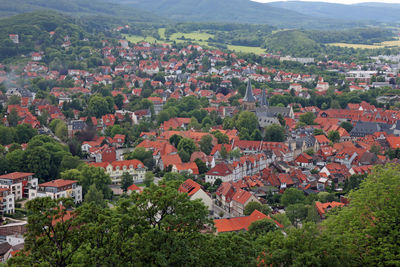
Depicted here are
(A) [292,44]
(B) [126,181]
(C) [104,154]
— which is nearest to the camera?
(B) [126,181]

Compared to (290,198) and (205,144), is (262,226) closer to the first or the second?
(290,198)

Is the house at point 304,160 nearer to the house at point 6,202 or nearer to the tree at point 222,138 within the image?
the tree at point 222,138

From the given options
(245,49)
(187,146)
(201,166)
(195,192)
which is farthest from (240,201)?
(245,49)

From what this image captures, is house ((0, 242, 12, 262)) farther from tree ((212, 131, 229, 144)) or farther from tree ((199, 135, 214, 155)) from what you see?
tree ((212, 131, 229, 144))

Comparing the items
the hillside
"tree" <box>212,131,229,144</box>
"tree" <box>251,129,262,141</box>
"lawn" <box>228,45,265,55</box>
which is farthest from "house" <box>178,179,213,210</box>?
"lawn" <box>228,45,265,55</box>

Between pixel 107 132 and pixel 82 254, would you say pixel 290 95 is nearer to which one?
pixel 107 132

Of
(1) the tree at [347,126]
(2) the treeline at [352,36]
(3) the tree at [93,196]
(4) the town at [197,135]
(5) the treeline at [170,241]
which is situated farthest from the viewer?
(2) the treeline at [352,36]

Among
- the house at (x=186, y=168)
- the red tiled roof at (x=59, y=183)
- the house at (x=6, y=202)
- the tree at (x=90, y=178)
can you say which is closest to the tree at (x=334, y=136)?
the house at (x=186, y=168)

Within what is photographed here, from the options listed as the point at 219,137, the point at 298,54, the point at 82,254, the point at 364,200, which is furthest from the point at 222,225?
the point at 298,54
